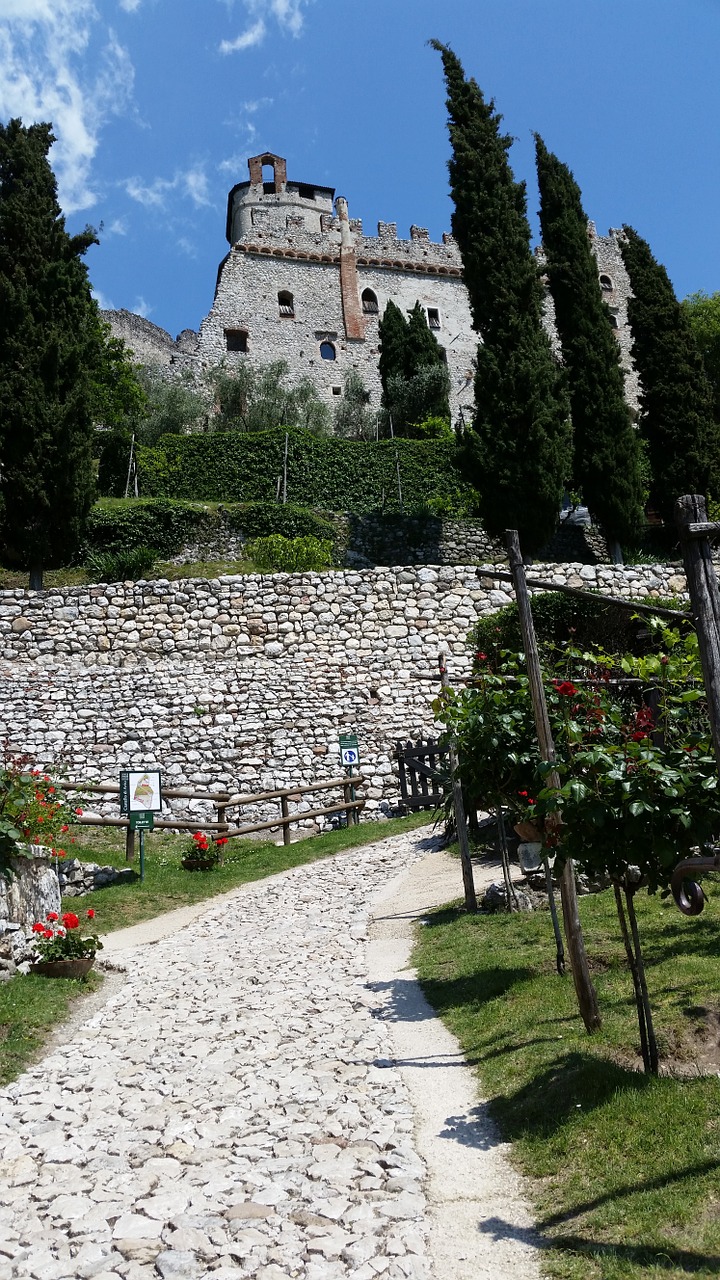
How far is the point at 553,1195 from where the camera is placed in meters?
3.46

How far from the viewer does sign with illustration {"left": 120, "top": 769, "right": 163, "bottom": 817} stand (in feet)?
36.9

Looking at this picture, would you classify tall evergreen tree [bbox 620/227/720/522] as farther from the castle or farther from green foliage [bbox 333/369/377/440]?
the castle

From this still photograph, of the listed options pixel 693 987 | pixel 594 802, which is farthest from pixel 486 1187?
pixel 693 987

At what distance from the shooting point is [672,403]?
22.6m

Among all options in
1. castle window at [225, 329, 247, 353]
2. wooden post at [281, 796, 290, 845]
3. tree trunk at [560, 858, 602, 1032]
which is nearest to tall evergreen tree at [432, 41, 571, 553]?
wooden post at [281, 796, 290, 845]

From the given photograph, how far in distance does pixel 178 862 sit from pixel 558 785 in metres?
7.99

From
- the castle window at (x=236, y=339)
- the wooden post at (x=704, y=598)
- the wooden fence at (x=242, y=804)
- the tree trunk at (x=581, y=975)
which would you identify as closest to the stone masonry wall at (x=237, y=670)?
the wooden fence at (x=242, y=804)

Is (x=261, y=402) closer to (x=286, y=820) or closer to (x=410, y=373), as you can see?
(x=410, y=373)

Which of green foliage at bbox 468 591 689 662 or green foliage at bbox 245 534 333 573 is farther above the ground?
green foliage at bbox 245 534 333 573

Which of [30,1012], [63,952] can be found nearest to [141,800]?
[63,952]

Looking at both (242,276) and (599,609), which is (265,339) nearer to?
(242,276)

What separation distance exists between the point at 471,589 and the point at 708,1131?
1372 cm

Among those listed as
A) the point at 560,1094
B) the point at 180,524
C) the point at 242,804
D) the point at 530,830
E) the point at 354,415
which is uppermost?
the point at 354,415

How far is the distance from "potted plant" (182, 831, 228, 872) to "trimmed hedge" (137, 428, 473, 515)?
15.2 meters
